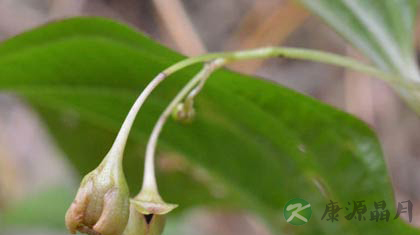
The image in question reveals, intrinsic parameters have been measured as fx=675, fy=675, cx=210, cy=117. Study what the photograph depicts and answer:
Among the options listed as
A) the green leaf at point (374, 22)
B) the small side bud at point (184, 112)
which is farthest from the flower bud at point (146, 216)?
the green leaf at point (374, 22)

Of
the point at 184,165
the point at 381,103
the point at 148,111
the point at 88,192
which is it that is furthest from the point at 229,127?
the point at 381,103

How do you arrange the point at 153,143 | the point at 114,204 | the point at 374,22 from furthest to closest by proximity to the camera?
the point at 374,22 < the point at 153,143 < the point at 114,204

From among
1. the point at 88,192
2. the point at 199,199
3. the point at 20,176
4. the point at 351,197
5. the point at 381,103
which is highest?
the point at 381,103

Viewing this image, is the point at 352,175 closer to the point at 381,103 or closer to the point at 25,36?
the point at 25,36

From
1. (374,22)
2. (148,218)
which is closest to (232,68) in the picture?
(374,22)

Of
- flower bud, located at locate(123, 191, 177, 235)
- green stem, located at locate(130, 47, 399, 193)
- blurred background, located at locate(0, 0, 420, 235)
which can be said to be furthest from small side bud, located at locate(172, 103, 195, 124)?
blurred background, located at locate(0, 0, 420, 235)

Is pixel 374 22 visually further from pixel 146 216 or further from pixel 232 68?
pixel 232 68

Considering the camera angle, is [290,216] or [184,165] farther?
[184,165]
